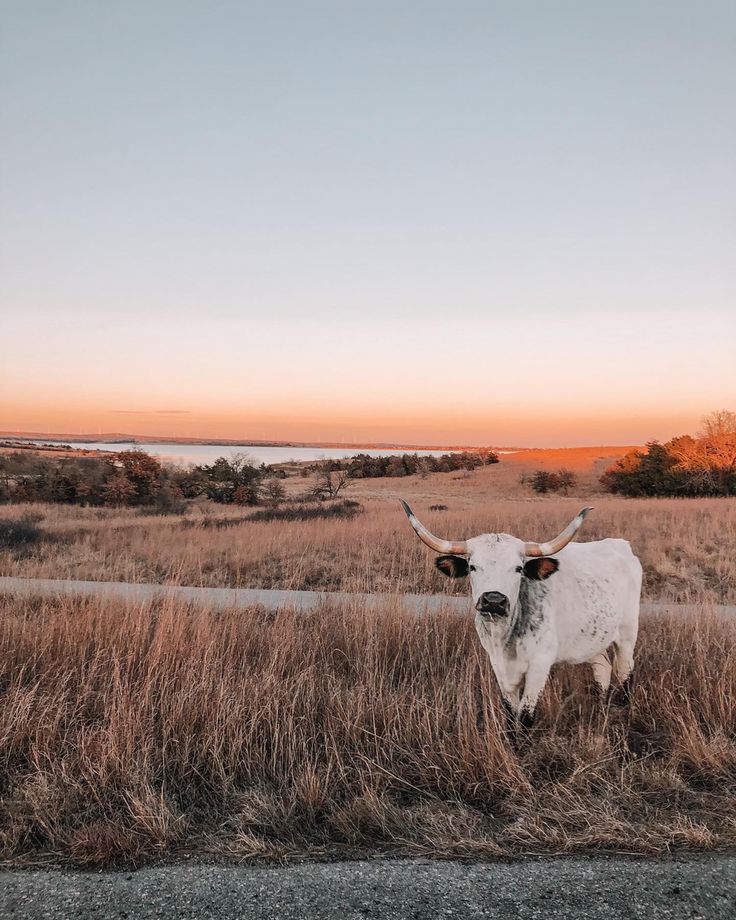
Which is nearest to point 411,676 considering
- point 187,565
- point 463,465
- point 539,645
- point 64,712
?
point 539,645

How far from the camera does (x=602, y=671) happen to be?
17.7 feet

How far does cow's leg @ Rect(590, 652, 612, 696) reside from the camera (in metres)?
5.38

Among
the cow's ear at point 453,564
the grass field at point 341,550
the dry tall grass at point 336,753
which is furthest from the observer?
the grass field at point 341,550

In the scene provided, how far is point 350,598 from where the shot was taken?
26.4ft

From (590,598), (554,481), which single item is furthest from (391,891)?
(554,481)

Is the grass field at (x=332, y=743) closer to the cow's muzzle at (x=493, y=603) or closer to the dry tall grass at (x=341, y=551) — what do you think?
the cow's muzzle at (x=493, y=603)

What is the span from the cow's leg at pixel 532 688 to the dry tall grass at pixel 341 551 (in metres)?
4.20

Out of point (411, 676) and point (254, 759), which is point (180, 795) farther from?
point (411, 676)

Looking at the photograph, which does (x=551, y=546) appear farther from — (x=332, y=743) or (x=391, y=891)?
(x=391, y=891)

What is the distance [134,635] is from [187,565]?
6.51 meters

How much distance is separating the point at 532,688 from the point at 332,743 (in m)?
1.37

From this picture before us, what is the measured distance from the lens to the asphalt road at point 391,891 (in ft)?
9.05

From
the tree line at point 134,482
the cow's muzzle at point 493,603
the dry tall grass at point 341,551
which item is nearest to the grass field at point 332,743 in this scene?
the cow's muzzle at point 493,603

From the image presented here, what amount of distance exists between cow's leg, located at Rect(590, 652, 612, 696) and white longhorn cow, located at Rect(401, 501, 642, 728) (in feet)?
1.03
